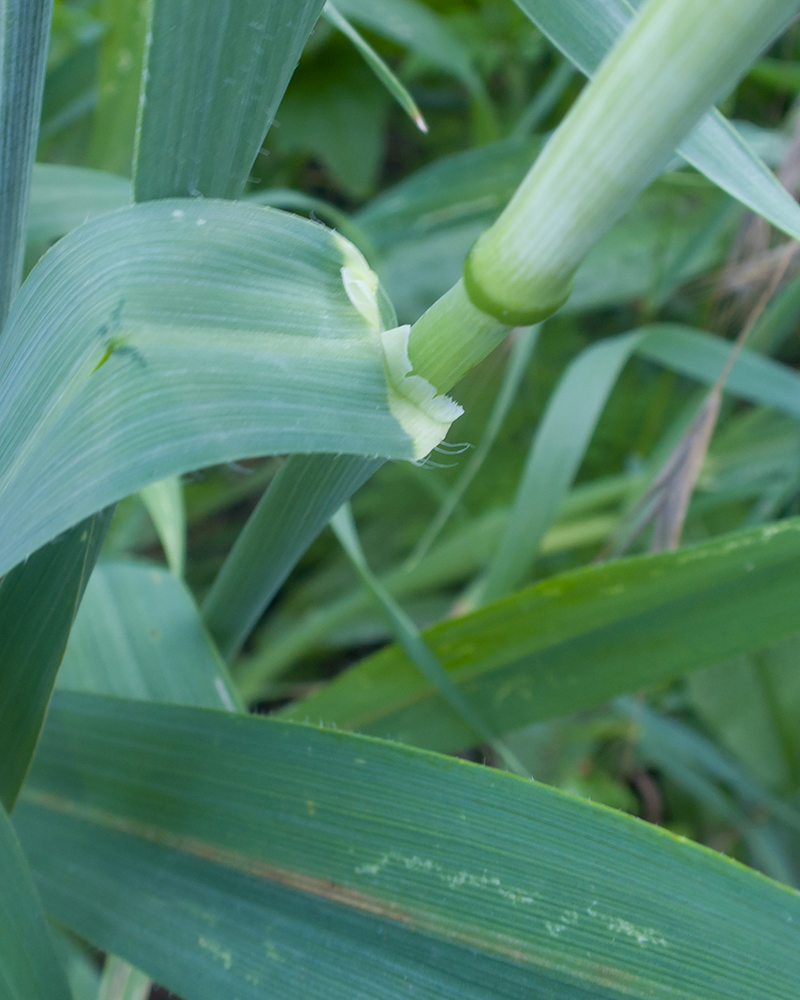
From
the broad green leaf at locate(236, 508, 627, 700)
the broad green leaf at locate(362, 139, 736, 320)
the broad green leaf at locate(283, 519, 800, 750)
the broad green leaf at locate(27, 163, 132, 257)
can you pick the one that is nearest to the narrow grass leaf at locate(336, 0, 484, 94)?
the broad green leaf at locate(362, 139, 736, 320)

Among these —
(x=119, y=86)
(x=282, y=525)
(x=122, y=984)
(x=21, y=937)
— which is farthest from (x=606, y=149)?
(x=119, y=86)

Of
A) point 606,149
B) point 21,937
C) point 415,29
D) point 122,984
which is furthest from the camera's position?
point 415,29

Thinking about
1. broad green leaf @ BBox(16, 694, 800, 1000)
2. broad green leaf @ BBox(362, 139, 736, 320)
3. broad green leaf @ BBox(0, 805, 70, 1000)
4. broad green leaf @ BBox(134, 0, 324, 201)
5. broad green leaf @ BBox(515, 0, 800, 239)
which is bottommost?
broad green leaf @ BBox(0, 805, 70, 1000)

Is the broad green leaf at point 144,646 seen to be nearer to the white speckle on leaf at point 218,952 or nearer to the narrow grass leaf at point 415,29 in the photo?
the white speckle on leaf at point 218,952

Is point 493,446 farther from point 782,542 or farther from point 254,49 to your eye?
point 254,49

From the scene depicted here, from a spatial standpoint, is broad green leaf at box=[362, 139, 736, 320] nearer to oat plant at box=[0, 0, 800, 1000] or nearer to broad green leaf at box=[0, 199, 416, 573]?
oat plant at box=[0, 0, 800, 1000]

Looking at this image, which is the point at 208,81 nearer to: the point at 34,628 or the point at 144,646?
the point at 34,628
